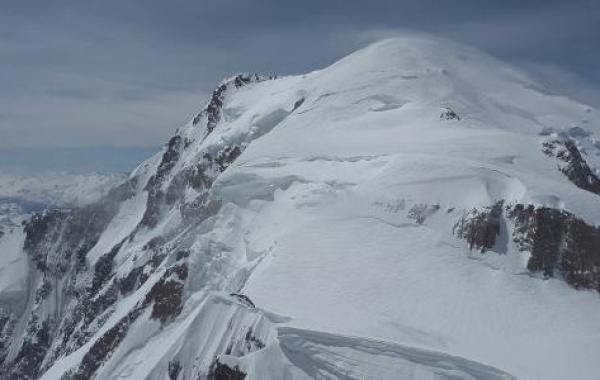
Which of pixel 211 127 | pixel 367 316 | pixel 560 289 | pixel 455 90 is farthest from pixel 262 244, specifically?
pixel 211 127

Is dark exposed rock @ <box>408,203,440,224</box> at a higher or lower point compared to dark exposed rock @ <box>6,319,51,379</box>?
higher

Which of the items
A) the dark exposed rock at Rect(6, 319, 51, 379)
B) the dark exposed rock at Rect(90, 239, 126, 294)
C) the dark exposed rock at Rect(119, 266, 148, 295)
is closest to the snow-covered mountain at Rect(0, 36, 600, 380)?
the dark exposed rock at Rect(119, 266, 148, 295)

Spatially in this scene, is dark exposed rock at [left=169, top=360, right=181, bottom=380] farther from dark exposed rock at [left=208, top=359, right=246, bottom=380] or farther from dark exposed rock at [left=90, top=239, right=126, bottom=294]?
dark exposed rock at [left=90, top=239, right=126, bottom=294]

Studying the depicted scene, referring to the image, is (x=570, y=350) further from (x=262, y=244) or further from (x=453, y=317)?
(x=262, y=244)

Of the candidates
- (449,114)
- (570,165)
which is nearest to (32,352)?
(449,114)

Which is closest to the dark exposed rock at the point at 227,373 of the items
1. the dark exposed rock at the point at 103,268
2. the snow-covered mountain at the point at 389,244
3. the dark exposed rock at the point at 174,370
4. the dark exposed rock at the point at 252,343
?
the snow-covered mountain at the point at 389,244
